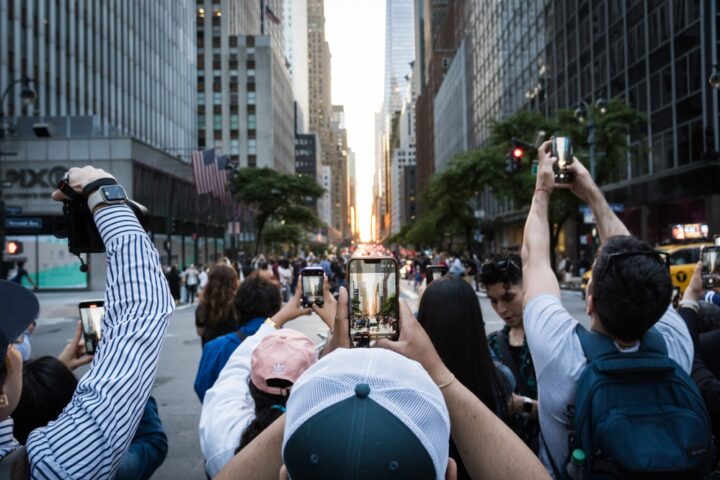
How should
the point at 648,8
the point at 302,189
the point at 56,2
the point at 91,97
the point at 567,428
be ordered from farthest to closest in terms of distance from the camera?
the point at 302,189 → the point at 91,97 → the point at 56,2 → the point at 648,8 → the point at 567,428

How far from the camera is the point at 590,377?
224cm

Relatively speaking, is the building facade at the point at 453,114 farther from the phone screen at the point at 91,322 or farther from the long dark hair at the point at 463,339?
the phone screen at the point at 91,322

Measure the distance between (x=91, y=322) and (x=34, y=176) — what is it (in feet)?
127

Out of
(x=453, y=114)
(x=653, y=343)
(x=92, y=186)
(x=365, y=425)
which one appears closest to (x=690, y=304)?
(x=653, y=343)

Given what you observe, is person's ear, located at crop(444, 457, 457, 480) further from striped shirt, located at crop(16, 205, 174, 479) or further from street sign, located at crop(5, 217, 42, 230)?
street sign, located at crop(5, 217, 42, 230)

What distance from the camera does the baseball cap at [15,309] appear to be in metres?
1.90

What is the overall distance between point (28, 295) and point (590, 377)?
6.67 ft

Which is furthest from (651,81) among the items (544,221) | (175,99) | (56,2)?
(175,99)

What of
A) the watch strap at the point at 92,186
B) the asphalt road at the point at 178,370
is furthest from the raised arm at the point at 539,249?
the asphalt road at the point at 178,370

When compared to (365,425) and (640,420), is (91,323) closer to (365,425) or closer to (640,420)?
(365,425)

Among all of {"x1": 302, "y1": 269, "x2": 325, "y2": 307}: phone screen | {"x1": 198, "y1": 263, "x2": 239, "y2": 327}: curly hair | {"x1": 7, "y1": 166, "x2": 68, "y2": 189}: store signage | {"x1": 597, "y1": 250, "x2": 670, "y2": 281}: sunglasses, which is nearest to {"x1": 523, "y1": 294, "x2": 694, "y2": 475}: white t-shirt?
{"x1": 597, "y1": 250, "x2": 670, "y2": 281}: sunglasses

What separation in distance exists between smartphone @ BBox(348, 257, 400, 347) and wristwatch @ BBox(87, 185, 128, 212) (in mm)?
865

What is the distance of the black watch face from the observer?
208cm

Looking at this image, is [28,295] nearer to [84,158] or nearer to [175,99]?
[84,158]
